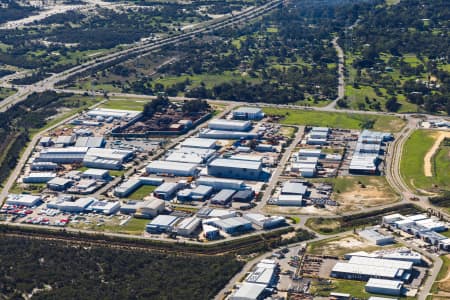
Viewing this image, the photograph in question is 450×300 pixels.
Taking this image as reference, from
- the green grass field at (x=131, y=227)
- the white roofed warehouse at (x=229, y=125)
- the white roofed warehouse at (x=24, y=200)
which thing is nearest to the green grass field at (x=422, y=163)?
the white roofed warehouse at (x=229, y=125)

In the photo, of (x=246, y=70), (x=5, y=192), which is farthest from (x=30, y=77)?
(x=5, y=192)

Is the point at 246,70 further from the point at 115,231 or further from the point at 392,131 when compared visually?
the point at 115,231

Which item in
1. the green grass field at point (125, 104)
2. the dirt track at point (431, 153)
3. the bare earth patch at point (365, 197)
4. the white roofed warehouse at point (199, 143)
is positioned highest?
the green grass field at point (125, 104)

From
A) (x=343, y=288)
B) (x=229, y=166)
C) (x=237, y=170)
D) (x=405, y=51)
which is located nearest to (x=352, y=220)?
(x=343, y=288)

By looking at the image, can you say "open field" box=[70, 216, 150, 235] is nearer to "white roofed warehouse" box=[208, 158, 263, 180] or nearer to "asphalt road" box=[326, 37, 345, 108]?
"white roofed warehouse" box=[208, 158, 263, 180]

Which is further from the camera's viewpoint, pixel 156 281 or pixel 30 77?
pixel 30 77

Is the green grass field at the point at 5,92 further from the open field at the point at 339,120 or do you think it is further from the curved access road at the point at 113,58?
the open field at the point at 339,120
